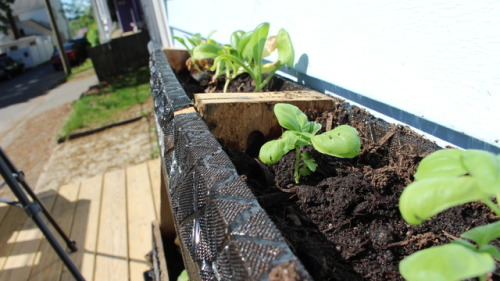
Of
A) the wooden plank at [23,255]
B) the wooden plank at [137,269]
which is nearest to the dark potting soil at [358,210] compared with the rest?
the wooden plank at [137,269]

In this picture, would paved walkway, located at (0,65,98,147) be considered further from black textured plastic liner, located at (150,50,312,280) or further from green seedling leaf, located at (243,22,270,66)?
black textured plastic liner, located at (150,50,312,280)

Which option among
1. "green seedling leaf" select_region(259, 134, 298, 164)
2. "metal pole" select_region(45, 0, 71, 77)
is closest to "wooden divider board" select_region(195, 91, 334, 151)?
"green seedling leaf" select_region(259, 134, 298, 164)

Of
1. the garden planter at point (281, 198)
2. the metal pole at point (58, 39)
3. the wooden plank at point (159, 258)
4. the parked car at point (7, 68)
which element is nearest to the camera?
the garden planter at point (281, 198)

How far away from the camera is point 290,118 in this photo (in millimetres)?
581

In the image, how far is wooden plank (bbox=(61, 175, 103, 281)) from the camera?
6.21ft

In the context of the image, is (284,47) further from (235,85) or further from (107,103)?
(107,103)

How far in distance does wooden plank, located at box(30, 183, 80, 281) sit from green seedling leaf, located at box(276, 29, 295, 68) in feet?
6.10

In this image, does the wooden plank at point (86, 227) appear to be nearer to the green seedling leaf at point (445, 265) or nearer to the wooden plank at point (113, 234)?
the wooden plank at point (113, 234)

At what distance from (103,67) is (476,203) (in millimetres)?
10245

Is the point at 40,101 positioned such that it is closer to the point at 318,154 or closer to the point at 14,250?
the point at 14,250

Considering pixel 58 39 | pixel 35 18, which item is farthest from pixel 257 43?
pixel 35 18

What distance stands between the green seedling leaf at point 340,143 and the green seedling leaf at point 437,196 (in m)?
0.22

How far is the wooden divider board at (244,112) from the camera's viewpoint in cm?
74

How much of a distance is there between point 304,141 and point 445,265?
354mm
